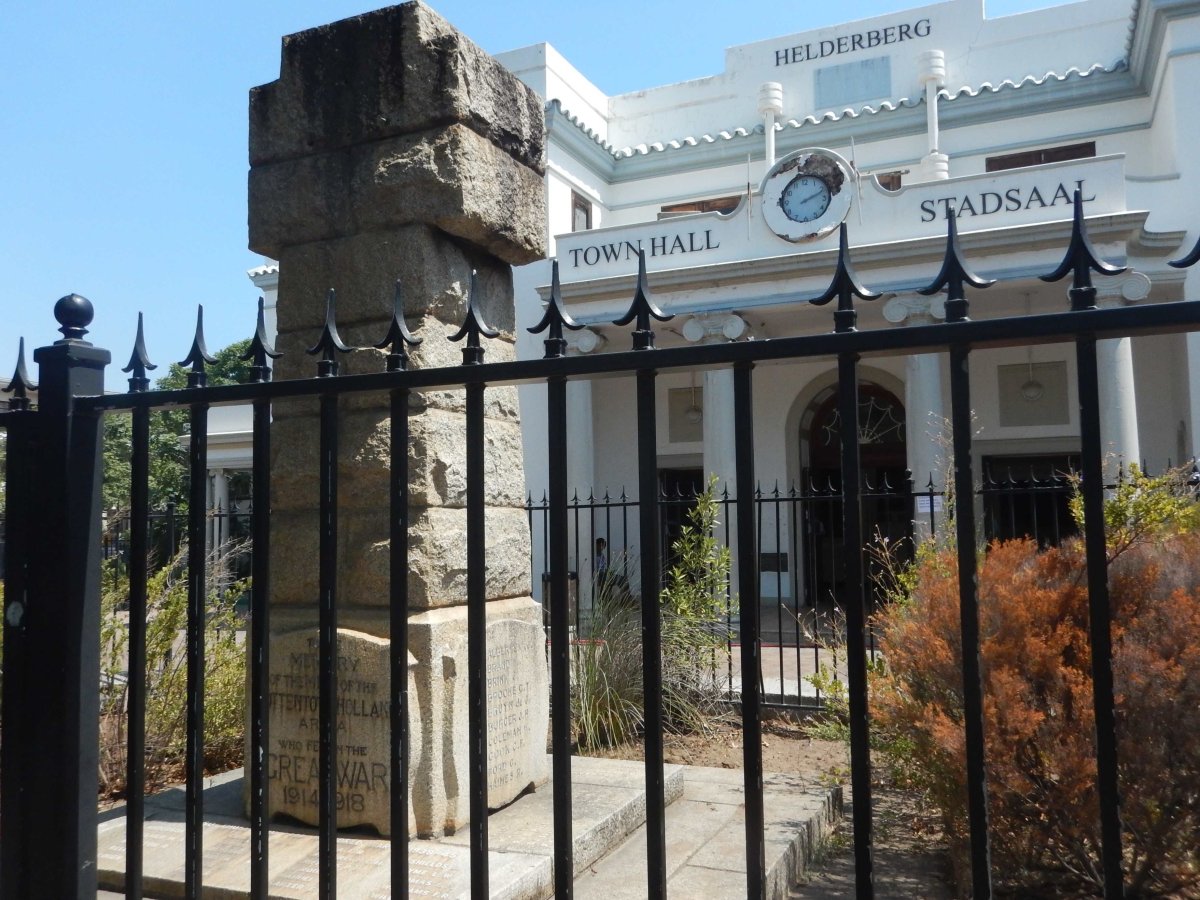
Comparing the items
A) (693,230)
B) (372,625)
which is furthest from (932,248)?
(372,625)

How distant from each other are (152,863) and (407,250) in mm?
2377

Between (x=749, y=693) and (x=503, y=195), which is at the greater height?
(x=503, y=195)

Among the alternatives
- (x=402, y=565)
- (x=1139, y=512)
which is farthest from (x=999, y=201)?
(x=402, y=565)

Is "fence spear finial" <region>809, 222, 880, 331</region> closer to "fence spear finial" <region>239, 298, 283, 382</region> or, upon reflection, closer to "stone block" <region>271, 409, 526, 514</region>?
"fence spear finial" <region>239, 298, 283, 382</region>

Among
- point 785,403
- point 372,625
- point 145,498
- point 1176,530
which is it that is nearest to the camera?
point 145,498

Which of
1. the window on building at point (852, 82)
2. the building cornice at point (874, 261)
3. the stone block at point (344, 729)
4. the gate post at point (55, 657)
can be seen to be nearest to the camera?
the gate post at point (55, 657)

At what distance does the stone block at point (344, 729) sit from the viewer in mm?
3521

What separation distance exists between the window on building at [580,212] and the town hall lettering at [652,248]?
257 centimetres

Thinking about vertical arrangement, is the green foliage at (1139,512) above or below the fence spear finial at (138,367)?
below

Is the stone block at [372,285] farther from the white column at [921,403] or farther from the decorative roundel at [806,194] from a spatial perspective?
the white column at [921,403]

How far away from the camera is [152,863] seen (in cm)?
329

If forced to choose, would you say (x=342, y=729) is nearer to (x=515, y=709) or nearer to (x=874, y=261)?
(x=515, y=709)

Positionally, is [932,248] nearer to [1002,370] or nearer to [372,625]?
[1002,370]

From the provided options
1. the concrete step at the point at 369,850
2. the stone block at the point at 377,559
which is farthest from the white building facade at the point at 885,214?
the concrete step at the point at 369,850
